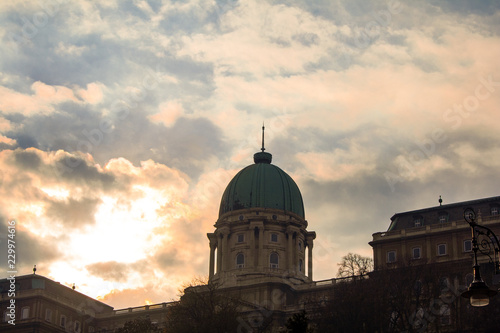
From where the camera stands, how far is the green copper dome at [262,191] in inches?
5728

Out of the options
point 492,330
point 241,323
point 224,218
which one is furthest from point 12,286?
point 492,330

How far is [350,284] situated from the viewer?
95.2 metres

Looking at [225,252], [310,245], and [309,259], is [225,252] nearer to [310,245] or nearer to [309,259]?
[309,259]

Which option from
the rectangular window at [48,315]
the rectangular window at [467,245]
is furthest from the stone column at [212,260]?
the rectangular window at [467,245]

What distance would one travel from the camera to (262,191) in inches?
5753

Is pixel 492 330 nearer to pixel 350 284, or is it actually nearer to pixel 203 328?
pixel 350 284

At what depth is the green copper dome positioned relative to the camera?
145500 mm

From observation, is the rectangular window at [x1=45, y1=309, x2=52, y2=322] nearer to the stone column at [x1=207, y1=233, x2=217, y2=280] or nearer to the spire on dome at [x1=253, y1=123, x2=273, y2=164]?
the stone column at [x1=207, y1=233, x2=217, y2=280]

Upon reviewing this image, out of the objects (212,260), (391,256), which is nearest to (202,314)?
(391,256)

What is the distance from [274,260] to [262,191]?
1277 centimetres

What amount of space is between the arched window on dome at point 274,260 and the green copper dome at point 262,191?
28.6 ft

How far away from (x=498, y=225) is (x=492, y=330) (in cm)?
2513

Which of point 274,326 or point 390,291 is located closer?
point 390,291

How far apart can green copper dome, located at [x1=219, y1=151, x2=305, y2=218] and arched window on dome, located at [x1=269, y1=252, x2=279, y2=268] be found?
8.71m
